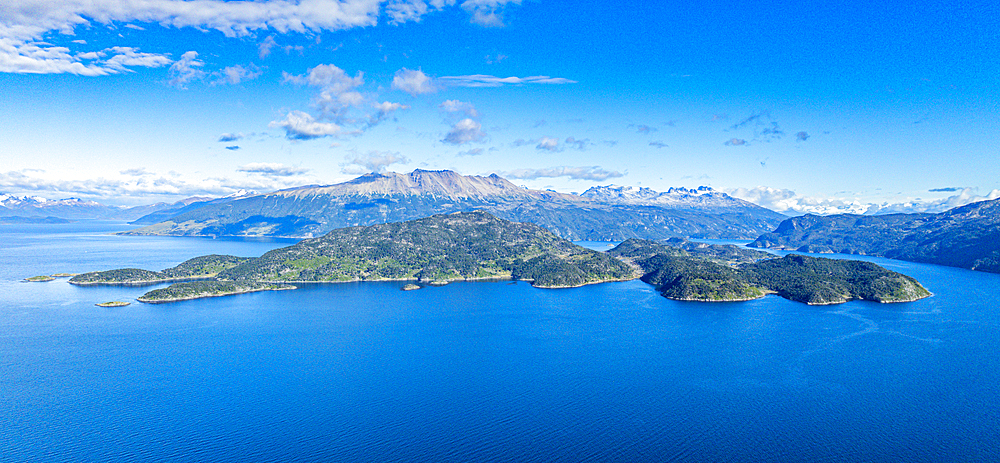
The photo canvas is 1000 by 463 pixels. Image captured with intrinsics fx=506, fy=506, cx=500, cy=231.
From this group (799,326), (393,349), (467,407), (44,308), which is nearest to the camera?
(467,407)

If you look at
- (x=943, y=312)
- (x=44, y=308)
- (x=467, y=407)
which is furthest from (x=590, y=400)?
(x=44, y=308)

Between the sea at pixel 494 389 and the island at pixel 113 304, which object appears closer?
the sea at pixel 494 389

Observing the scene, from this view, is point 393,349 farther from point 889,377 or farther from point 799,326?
point 799,326

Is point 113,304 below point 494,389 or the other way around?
the other way around

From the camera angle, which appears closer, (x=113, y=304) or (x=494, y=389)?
(x=494, y=389)

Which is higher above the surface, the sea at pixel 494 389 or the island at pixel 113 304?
the island at pixel 113 304

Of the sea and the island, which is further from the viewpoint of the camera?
the island

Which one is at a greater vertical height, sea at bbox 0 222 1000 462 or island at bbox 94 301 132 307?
island at bbox 94 301 132 307

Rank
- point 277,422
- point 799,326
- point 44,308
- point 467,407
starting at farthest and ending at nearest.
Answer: point 44,308, point 799,326, point 467,407, point 277,422
